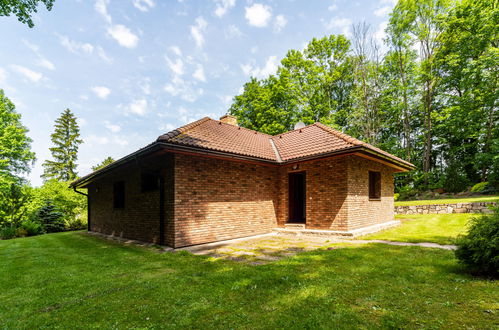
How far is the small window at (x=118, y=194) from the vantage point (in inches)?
385

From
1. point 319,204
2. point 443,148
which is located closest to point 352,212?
point 319,204

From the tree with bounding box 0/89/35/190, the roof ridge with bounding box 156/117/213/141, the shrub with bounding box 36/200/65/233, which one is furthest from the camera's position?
the tree with bounding box 0/89/35/190

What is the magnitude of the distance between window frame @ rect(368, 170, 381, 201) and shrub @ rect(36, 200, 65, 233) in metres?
18.7

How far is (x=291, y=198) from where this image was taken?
31.7 ft

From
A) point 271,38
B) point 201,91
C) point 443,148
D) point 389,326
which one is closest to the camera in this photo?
point 389,326

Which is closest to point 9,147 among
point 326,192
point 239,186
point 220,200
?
point 220,200

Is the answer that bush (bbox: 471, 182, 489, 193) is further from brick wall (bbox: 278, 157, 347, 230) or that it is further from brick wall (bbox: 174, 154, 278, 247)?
A: brick wall (bbox: 174, 154, 278, 247)

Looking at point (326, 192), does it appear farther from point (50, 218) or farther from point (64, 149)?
point (64, 149)

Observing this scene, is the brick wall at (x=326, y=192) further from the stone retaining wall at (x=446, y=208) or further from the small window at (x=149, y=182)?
the stone retaining wall at (x=446, y=208)

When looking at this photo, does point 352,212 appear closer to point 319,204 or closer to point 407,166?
point 319,204

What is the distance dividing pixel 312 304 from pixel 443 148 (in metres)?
25.7

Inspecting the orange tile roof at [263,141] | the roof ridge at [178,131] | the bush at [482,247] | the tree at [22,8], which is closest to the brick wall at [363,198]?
the orange tile roof at [263,141]

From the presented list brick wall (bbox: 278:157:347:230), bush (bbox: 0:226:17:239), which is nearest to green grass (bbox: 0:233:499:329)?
brick wall (bbox: 278:157:347:230)

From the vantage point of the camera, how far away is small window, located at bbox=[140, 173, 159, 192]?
7.44 m
